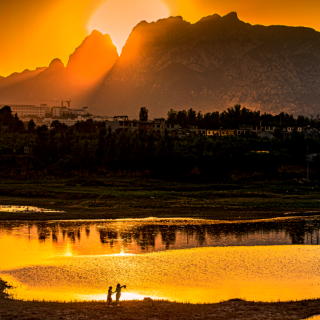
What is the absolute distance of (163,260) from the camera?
1452 inches

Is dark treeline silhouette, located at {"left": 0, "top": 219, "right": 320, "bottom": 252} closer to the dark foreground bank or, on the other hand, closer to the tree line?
the dark foreground bank

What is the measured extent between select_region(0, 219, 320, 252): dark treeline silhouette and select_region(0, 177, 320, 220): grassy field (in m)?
6.02

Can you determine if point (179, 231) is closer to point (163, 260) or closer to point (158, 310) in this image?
point (163, 260)

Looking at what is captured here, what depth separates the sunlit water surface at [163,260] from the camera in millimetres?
29141

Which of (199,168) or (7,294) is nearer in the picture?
(7,294)

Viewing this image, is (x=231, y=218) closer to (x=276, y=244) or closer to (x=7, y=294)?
(x=276, y=244)

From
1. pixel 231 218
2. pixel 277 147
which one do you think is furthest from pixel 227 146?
pixel 231 218

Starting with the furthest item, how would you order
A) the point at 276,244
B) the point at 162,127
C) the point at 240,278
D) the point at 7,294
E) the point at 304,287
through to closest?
the point at 162,127 → the point at 276,244 → the point at 240,278 → the point at 304,287 → the point at 7,294

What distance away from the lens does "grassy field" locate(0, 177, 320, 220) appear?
62875mm

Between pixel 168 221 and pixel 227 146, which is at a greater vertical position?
pixel 227 146

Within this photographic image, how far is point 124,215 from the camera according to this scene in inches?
2413

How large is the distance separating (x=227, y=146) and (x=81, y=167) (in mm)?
43928

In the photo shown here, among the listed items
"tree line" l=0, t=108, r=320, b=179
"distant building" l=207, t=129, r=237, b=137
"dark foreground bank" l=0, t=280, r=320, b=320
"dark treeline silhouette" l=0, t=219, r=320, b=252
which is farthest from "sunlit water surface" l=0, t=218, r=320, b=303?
"distant building" l=207, t=129, r=237, b=137

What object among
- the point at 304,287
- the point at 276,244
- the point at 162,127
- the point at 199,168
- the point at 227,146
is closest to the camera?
the point at 304,287
